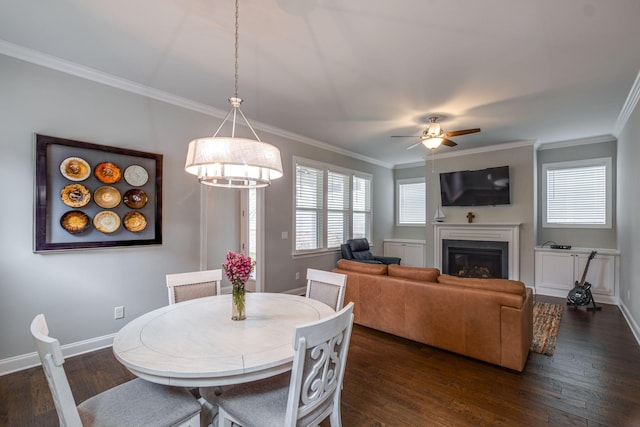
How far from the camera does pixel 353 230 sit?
6508mm

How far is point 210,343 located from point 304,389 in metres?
0.55

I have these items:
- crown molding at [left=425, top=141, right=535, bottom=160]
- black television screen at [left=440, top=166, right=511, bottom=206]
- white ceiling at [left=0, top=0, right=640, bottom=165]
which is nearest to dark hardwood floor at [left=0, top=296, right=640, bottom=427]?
white ceiling at [left=0, top=0, right=640, bottom=165]

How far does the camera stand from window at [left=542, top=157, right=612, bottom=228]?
16.7 ft

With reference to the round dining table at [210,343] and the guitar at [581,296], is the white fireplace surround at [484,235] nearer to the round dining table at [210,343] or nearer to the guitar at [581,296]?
the guitar at [581,296]

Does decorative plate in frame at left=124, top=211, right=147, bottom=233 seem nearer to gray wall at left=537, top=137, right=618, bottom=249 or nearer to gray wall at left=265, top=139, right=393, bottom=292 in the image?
gray wall at left=265, top=139, right=393, bottom=292

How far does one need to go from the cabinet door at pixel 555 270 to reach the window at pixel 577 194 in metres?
0.72

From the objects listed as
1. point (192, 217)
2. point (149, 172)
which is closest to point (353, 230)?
point (192, 217)

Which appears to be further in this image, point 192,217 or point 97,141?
point 192,217

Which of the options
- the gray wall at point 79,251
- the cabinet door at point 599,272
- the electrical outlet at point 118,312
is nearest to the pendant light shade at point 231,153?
the gray wall at point 79,251

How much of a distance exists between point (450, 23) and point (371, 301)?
2.86 m

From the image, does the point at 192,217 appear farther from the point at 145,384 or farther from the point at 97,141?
the point at 145,384

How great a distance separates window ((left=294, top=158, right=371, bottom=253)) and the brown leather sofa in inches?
74.0

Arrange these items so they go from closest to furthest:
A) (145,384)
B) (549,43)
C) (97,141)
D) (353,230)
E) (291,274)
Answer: (145,384) → (549,43) → (97,141) → (291,274) → (353,230)

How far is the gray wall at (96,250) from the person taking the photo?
256 centimetres
